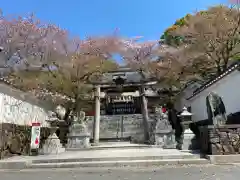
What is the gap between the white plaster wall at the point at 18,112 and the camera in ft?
33.3

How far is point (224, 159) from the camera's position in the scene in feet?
25.0

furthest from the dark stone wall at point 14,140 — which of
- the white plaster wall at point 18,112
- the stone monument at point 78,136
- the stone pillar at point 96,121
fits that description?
the stone pillar at point 96,121

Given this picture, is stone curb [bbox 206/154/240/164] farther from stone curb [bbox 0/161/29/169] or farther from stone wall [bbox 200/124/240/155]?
stone curb [bbox 0/161/29/169]

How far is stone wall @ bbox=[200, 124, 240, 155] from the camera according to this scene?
8016 millimetres

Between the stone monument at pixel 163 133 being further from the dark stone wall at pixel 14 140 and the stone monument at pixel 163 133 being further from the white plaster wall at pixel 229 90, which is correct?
the dark stone wall at pixel 14 140

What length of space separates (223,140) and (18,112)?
31.0 ft

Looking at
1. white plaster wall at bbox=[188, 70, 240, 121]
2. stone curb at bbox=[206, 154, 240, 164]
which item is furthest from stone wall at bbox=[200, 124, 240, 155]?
white plaster wall at bbox=[188, 70, 240, 121]

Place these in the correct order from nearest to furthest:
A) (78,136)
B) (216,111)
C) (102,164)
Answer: (102,164) → (216,111) → (78,136)

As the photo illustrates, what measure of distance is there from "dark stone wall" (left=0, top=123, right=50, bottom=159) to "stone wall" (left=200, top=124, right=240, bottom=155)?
8218 mm

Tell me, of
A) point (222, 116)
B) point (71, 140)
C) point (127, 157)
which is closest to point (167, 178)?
point (127, 157)

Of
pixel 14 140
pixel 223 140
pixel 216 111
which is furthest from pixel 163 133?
pixel 14 140

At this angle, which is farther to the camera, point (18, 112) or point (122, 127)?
point (122, 127)

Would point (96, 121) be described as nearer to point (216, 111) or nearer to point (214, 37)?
point (216, 111)

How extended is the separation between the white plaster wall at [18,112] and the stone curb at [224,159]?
28.2ft
